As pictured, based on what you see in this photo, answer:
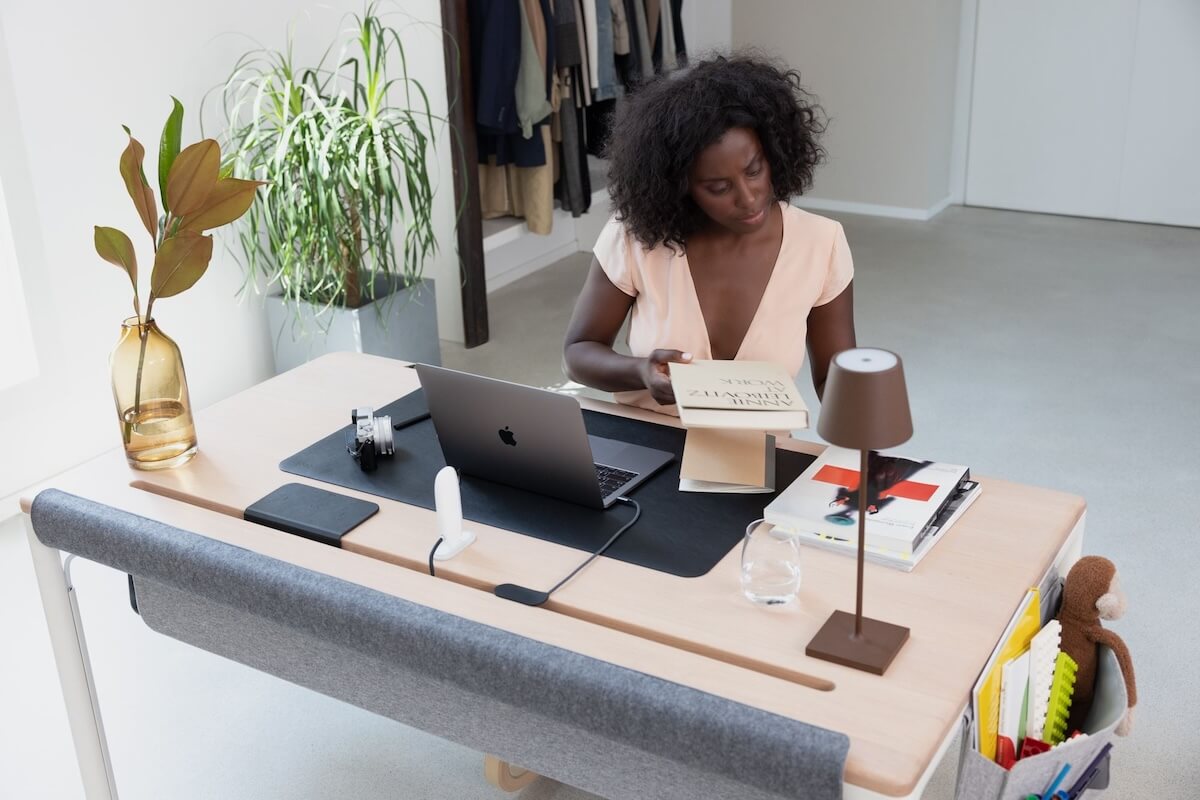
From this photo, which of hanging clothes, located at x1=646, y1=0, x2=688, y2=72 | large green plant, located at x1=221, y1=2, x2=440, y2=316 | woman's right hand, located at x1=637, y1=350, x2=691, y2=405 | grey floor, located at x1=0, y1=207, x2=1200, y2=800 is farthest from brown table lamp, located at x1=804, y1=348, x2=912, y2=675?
hanging clothes, located at x1=646, y1=0, x2=688, y2=72

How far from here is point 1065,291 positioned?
14.8ft

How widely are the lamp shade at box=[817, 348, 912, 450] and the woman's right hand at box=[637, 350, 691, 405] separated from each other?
0.65 m

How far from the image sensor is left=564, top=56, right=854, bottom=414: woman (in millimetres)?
1937

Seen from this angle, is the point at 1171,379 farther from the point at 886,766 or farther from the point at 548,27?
the point at 886,766

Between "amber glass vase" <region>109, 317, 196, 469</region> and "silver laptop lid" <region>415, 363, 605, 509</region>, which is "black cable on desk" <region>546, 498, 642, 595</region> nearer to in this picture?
"silver laptop lid" <region>415, 363, 605, 509</region>

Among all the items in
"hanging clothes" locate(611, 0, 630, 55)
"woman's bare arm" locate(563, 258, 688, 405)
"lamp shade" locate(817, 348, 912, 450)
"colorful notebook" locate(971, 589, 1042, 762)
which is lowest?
"colorful notebook" locate(971, 589, 1042, 762)

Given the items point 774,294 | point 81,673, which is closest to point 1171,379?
point 774,294

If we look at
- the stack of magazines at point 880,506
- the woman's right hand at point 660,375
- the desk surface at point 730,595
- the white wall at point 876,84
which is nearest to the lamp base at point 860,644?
the desk surface at point 730,595

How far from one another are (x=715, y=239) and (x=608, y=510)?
2.07 feet

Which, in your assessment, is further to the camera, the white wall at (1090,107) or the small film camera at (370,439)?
the white wall at (1090,107)

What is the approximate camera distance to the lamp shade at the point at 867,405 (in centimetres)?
115

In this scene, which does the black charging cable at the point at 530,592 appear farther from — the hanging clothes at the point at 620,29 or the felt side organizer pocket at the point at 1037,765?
the hanging clothes at the point at 620,29

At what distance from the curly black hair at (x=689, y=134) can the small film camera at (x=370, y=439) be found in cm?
57

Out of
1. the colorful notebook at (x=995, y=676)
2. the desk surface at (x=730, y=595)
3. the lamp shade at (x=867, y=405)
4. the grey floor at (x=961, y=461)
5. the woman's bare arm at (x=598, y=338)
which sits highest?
the lamp shade at (x=867, y=405)
